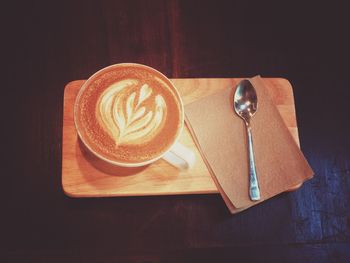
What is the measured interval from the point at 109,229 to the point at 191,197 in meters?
0.20

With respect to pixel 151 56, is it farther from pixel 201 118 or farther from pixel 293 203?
pixel 293 203

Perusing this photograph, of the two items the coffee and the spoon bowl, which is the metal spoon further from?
the coffee

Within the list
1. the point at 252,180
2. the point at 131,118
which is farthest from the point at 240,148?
the point at 131,118

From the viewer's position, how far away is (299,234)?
2.49ft

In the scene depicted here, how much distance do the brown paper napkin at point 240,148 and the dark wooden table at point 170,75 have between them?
0.09 metres

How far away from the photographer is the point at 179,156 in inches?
24.8

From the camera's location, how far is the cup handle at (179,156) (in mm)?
628

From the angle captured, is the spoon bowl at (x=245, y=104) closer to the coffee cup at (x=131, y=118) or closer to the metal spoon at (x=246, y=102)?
the metal spoon at (x=246, y=102)

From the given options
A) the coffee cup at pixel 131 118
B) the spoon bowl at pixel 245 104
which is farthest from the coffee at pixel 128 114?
the spoon bowl at pixel 245 104

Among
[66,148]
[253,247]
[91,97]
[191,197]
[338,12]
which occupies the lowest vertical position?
[253,247]

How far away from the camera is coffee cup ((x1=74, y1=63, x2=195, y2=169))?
605mm

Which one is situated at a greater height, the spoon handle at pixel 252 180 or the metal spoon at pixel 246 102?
the metal spoon at pixel 246 102

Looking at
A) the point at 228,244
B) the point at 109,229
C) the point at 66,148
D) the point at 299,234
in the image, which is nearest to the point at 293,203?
the point at 299,234

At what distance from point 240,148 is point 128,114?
0.85 ft
